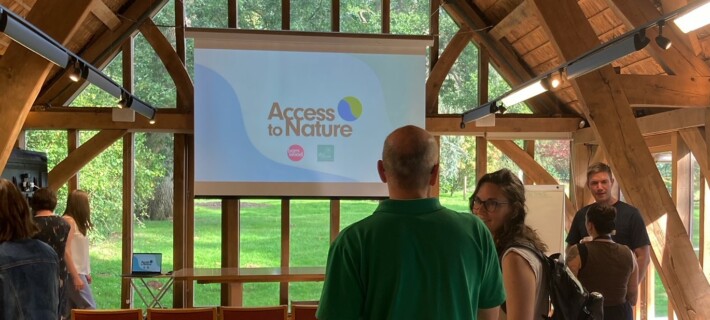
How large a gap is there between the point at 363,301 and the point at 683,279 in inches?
145

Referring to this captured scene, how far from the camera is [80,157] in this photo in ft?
24.2

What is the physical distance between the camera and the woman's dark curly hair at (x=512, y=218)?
199 cm

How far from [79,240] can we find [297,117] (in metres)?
2.88

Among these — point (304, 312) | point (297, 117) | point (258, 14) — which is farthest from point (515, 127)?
point (304, 312)

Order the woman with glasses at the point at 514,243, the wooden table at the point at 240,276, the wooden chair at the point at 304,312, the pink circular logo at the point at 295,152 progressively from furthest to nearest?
1. the pink circular logo at the point at 295,152
2. the wooden table at the point at 240,276
3. the wooden chair at the point at 304,312
4. the woman with glasses at the point at 514,243

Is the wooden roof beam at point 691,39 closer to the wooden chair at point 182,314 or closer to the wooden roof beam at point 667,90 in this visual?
the wooden roof beam at point 667,90

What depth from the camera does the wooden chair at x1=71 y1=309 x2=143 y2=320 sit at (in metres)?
4.22

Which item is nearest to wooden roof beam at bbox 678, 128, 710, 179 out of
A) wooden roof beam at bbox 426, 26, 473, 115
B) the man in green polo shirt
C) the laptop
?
wooden roof beam at bbox 426, 26, 473, 115

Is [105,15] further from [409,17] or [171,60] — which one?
[409,17]

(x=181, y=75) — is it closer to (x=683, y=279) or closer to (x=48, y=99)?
(x=48, y=99)

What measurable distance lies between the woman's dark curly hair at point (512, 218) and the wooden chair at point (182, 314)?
9.60ft

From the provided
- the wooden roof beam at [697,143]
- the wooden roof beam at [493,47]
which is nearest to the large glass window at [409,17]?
the wooden roof beam at [493,47]

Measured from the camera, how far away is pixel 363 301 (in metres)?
1.55

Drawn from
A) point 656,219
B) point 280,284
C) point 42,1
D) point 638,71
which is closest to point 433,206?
point 656,219
